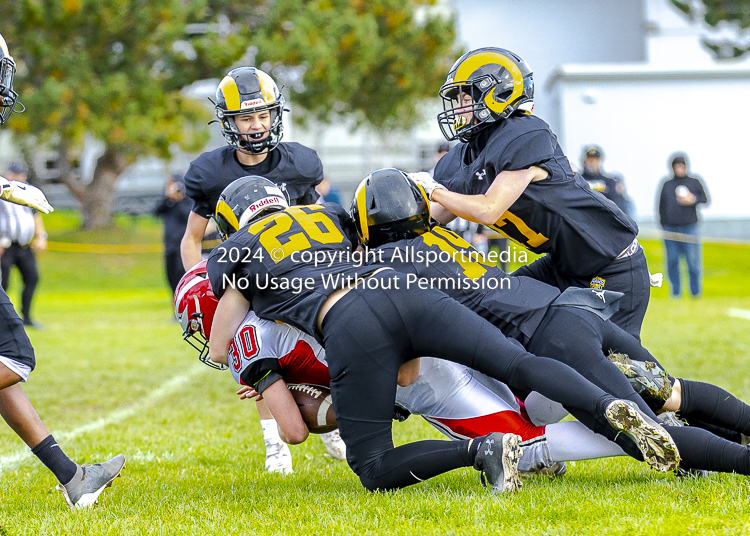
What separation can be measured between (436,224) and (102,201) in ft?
60.6

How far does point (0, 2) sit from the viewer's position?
53.7 feet

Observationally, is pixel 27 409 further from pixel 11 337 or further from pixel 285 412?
pixel 285 412

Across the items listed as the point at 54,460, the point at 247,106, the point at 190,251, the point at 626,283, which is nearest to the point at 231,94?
the point at 247,106

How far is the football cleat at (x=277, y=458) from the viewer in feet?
13.0

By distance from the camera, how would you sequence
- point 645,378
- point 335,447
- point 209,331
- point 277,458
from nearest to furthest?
point 645,378 → point 209,331 → point 277,458 → point 335,447

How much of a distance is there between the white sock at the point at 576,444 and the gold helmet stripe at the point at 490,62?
1345 mm

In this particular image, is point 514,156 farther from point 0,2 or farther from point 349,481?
point 0,2

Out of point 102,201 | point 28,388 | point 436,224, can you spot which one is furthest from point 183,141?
point 436,224

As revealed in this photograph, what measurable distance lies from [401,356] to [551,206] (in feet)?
3.09

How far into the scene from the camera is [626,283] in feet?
11.7

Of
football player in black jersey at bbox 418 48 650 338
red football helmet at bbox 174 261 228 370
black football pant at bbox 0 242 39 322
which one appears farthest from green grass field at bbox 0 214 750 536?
black football pant at bbox 0 242 39 322

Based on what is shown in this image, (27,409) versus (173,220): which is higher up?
(27,409)

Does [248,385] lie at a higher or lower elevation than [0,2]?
lower

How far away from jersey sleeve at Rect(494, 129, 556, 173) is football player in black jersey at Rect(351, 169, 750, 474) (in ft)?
1.16
